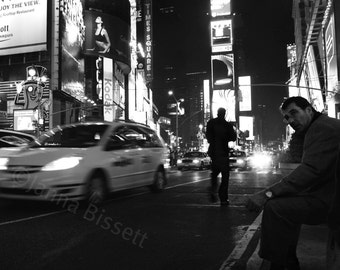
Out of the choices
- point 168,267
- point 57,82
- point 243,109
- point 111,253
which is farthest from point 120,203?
point 243,109

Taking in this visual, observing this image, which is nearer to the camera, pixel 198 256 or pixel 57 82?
pixel 198 256

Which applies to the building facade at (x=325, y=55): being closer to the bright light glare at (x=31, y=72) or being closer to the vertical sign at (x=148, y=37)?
the bright light glare at (x=31, y=72)

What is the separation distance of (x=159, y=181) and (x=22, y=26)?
123 ft

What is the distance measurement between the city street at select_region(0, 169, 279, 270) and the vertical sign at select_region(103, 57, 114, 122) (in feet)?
169

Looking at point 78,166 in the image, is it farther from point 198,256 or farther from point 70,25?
point 70,25

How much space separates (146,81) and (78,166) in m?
87.4

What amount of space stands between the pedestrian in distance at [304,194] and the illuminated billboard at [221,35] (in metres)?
89.5

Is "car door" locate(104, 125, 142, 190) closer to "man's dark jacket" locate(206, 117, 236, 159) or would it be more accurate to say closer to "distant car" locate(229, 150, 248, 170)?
"man's dark jacket" locate(206, 117, 236, 159)

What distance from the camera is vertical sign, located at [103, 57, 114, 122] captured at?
2325 inches

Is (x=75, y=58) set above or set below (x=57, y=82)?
above

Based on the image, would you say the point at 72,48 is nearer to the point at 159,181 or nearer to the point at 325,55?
the point at 325,55

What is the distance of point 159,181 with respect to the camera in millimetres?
10586

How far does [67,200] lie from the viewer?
7.39 m

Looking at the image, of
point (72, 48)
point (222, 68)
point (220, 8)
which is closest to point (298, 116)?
point (72, 48)
